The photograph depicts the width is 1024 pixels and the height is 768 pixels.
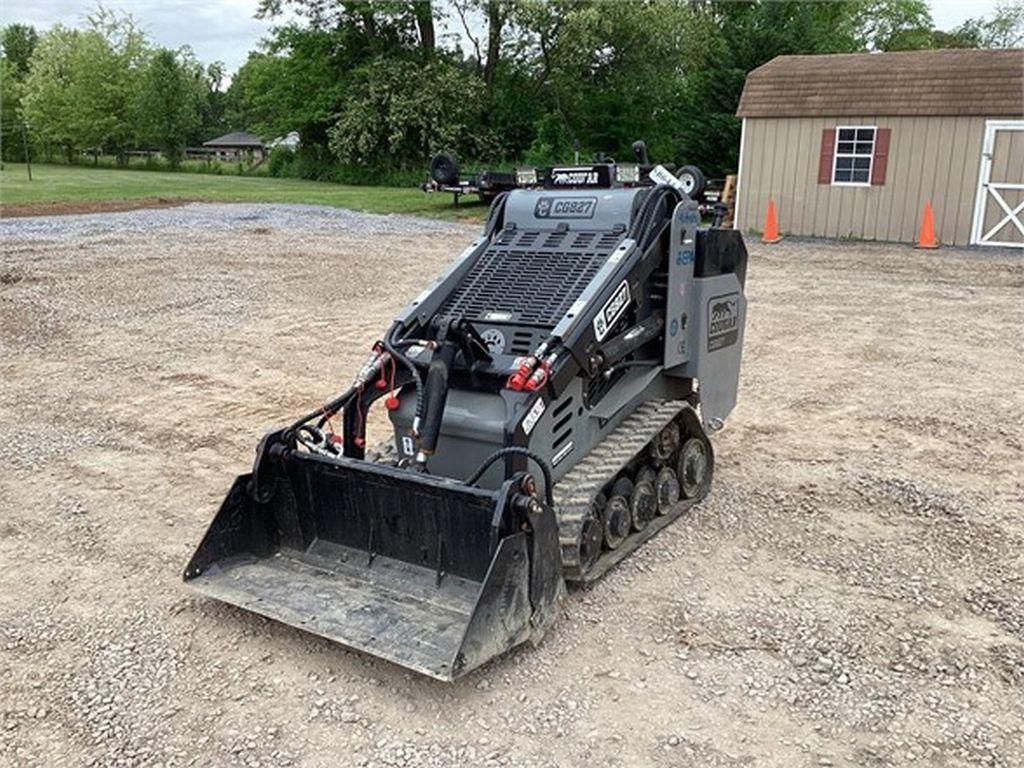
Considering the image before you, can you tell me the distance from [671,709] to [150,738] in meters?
1.82

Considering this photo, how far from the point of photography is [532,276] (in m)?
5.01

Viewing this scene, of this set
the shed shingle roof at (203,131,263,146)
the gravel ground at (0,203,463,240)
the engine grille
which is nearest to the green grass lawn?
the gravel ground at (0,203,463,240)

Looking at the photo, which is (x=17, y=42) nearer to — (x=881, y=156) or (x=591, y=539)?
(x=881, y=156)

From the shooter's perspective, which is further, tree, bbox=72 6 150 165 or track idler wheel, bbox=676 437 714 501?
tree, bbox=72 6 150 165

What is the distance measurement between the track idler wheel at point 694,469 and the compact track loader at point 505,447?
0.02 metres

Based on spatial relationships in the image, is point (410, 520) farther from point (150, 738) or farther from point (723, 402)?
point (723, 402)

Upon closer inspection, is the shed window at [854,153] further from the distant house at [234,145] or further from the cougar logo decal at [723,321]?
the distant house at [234,145]

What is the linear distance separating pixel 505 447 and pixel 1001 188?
16356 mm

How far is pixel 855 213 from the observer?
1858 cm

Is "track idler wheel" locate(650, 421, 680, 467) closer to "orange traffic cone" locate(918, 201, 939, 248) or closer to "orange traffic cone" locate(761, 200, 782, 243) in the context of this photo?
"orange traffic cone" locate(761, 200, 782, 243)

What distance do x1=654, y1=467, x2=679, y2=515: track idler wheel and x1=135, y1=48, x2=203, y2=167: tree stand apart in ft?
186

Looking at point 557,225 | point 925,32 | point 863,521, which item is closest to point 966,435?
point 863,521

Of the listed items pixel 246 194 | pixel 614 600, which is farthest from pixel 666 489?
pixel 246 194

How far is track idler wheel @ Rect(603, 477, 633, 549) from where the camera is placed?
4570 millimetres
